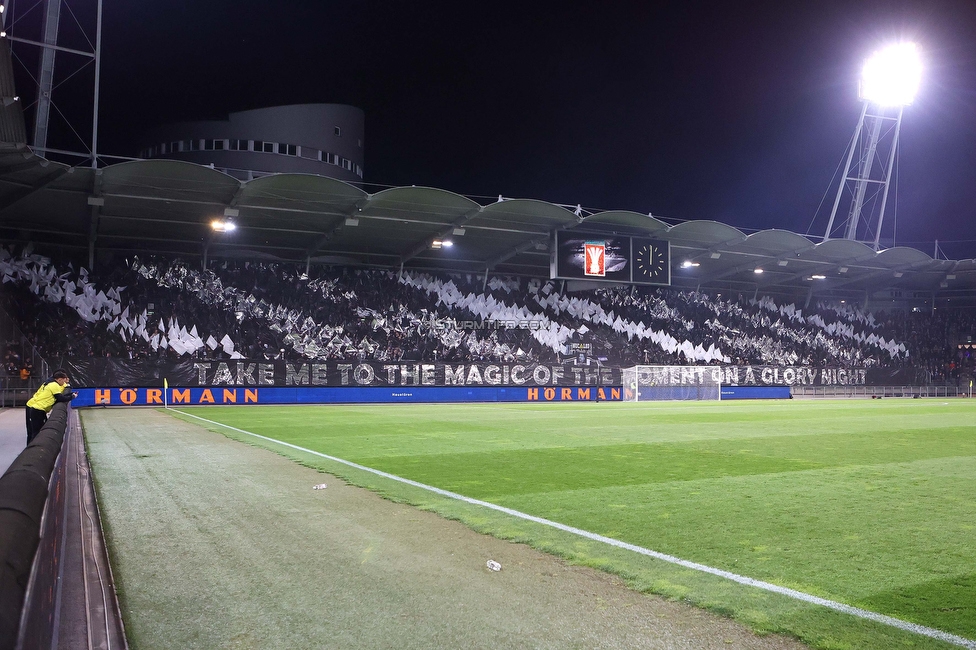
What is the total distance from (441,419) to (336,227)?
64.3 feet

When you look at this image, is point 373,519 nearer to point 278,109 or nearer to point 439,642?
point 439,642

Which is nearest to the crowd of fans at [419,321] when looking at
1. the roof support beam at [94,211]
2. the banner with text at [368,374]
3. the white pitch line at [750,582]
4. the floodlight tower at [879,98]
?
the roof support beam at [94,211]

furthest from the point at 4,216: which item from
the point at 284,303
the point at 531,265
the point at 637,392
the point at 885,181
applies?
the point at 885,181

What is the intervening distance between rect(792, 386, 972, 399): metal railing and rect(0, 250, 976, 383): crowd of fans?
2002 mm

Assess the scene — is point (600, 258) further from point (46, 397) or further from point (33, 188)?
point (46, 397)

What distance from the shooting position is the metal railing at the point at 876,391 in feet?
158

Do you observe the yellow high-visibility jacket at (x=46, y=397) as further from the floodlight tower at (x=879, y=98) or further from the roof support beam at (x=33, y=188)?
the floodlight tower at (x=879, y=98)

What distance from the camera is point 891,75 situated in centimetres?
4975

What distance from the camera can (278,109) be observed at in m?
53.6

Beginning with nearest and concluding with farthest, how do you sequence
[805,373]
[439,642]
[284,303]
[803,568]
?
[439,642] < [803,568] < [284,303] < [805,373]

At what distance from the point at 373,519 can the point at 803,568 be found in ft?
13.0

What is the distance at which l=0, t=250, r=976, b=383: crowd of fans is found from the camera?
1395 inches

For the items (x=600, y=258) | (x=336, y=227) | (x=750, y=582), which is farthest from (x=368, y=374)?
(x=750, y=582)

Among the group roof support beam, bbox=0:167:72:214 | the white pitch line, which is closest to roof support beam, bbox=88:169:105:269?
roof support beam, bbox=0:167:72:214
